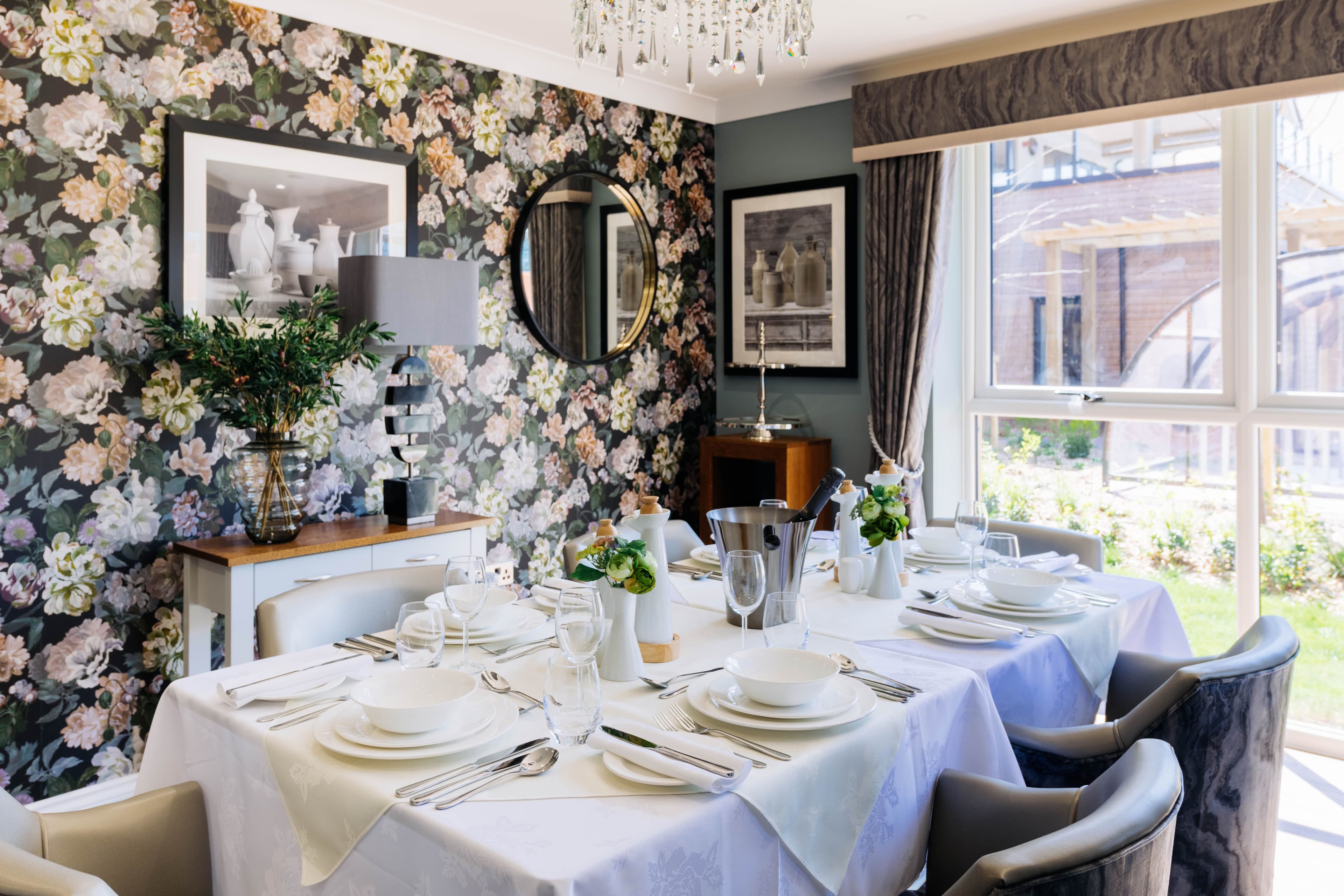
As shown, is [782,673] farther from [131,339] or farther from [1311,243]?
[1311,243]

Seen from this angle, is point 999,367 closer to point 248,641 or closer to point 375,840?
point 248,641

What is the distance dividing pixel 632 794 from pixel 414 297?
7.31ft

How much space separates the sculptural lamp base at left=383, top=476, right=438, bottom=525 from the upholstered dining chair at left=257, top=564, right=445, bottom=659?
2.82 ft

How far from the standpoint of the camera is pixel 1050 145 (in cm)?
389

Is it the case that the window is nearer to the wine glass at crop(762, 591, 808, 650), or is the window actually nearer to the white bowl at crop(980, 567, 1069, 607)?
the white bowl at crop(980, 567, 1069, 607)

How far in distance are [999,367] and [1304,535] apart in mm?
A: 1277

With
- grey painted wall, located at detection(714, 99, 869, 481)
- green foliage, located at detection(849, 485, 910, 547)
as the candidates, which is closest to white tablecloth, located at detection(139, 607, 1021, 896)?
green foliage, located at detection(849, 485, 910, 547)

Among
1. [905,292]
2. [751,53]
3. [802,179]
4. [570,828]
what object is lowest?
[570,828]

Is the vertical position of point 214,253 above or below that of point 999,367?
above

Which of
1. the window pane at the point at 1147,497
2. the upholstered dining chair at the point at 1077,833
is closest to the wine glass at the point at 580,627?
the upholstered dining chair at the point at 1077,833

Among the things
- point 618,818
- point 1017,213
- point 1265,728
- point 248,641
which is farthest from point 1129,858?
point 1017,213

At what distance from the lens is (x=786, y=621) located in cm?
164

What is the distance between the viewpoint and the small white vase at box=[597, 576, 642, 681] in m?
1.63

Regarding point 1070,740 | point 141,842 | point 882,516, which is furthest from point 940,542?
point 141,842
